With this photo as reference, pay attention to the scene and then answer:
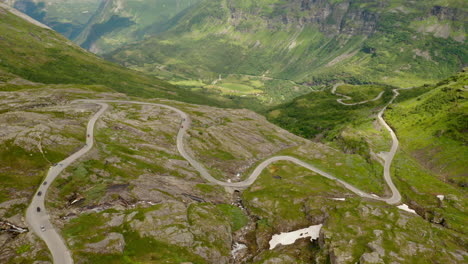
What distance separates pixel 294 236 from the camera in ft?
321

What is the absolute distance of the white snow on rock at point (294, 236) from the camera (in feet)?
309

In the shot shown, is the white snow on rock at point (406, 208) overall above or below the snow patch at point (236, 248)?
below

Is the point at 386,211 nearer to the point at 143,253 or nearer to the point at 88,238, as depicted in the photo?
the point at 143,253

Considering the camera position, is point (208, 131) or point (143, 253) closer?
point (143, 253)

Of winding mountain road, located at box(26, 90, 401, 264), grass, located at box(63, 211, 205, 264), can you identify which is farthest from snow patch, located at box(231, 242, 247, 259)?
winding mountain road, located at box(26, 90, 401, 264)

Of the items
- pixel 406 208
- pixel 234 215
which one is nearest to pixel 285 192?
pixel 234 215

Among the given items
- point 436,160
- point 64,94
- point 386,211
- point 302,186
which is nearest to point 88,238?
point 302,186

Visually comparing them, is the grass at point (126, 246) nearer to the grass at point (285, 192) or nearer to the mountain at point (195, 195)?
the mountain at point (195, 195)

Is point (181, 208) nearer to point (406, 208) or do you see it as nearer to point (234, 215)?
point (234, 215)

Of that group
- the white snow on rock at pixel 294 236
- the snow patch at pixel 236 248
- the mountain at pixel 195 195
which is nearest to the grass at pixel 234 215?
the mountain at pixel 195 195

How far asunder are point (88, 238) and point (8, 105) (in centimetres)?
12386

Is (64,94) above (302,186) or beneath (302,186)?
above

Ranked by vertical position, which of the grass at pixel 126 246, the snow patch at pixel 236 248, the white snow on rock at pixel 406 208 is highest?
the grass at pixel 126 246

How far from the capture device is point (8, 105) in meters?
154
